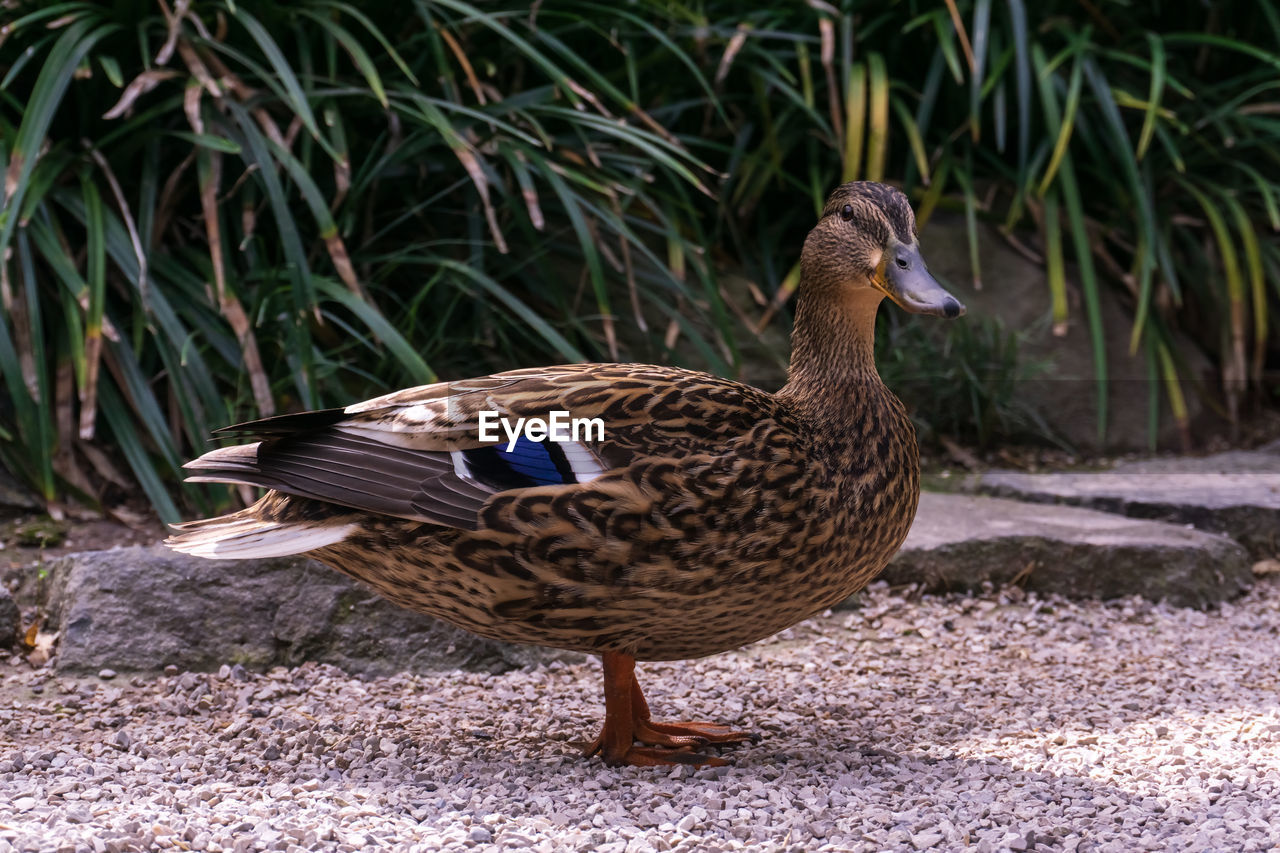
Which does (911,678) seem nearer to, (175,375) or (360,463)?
(360,463)

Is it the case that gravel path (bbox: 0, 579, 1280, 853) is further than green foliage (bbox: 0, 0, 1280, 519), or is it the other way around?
green foliage (bbox: 0, 0, 1280, 519)

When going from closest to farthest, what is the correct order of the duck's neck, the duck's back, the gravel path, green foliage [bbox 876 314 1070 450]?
the gravel path, the duck's back, the duck's neck, green foliage [bbox 876 314 1070 450]

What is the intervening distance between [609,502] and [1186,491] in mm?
2728

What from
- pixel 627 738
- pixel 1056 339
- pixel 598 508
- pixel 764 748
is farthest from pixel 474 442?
pixel 1056 339

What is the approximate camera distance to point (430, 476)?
2.25 metres

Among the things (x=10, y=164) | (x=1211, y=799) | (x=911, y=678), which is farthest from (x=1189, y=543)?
(x=10, y=164)

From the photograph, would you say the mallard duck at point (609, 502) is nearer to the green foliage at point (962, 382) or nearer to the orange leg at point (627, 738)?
the orange leg at point (627, 738)

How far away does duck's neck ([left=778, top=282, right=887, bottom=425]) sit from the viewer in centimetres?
251

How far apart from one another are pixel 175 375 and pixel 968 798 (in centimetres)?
252

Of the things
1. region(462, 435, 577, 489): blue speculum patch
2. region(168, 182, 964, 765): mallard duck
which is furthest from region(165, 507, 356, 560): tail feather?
region(462, 435, 577, 489): blue speculum patch

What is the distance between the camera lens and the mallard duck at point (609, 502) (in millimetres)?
2211

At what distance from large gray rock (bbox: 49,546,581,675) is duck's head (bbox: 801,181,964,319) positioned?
1.25 m

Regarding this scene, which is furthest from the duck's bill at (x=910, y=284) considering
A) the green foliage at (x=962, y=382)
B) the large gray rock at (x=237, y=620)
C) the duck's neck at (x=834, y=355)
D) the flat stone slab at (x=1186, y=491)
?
the green foliage at (x=962, y=382)

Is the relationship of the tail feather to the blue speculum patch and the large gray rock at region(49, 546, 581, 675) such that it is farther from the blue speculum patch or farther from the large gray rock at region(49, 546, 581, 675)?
the large gray rock at region(49, 546, 581, 675)
